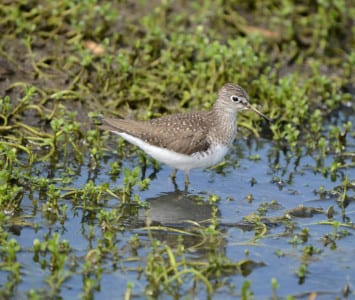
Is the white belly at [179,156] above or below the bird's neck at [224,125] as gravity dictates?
below

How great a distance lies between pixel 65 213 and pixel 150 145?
1.38 m

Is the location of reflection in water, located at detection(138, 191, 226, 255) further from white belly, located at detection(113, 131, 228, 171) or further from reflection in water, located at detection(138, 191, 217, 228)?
white belly, located at detection(113, 131, 228, 171)

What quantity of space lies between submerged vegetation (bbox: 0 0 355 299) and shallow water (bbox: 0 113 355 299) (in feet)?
0.08

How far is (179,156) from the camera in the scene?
952cm

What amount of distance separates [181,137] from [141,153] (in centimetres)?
94

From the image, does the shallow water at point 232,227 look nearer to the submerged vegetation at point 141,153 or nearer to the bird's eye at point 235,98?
the submerged vegetation at point 141,153

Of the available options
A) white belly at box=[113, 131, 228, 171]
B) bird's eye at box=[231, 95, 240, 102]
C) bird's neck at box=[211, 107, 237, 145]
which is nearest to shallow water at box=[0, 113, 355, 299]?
white belly at box=[113, 131, 228, 171]

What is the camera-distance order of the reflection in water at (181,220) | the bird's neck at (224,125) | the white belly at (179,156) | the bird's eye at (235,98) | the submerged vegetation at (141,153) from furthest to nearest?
the bird's eye at (235,98) < the bird's neck at (224,125) < the white belly at (179,156) < the reflection in water at (181,220) < the submerged vegetation at (141,153)

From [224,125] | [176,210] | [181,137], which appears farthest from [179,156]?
[224,125]

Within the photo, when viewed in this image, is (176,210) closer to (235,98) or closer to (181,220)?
(181,220)

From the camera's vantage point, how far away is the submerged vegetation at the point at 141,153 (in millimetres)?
A: 7594

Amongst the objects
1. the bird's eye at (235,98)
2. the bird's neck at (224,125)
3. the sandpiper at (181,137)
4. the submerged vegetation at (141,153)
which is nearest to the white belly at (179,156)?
the sandpiper at (181,137)

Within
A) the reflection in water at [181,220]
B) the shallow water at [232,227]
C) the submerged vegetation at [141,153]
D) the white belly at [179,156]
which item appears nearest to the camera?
the shallow water at [232,227]

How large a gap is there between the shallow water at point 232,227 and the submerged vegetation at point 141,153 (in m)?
0.03
